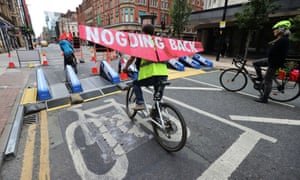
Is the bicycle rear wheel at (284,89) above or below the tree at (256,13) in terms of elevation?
below

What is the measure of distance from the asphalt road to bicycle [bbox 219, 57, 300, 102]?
2.21ft

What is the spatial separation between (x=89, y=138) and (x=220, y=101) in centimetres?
372

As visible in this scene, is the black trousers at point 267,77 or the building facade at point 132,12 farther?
the building facade at point 132,12

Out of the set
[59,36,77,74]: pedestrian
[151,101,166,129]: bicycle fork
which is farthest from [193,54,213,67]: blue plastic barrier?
[151,101,166,129]: bicycle fork

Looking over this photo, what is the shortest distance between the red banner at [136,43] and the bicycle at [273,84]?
3277mm

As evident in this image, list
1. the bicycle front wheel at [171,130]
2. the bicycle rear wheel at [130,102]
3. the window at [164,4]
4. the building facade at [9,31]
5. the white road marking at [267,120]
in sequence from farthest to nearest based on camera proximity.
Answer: the window at [164,4]
the building facade at [9,31]
the bicycle rear wheel at [130,102]
the white road marking at [267,120]
the bicycle front wheel at [171,130]

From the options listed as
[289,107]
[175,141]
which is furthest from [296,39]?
[175,141]

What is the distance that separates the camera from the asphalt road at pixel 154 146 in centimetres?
200

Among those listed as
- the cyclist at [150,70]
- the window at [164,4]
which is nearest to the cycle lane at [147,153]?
the cyclist at [150,70]

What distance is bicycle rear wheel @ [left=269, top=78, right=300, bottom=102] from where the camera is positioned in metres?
4.34

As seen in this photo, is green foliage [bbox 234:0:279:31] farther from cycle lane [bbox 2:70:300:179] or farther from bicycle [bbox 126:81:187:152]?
bicycle [bbox 126:81:187:152]

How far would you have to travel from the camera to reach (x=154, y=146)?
2.54 meters

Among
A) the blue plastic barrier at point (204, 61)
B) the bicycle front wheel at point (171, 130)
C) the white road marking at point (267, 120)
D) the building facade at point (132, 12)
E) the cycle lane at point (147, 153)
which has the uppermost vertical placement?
the building facade at point (132, 12)

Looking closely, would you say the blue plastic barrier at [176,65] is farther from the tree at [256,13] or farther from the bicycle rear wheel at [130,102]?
the bicycle rear wheel at [130,102]
